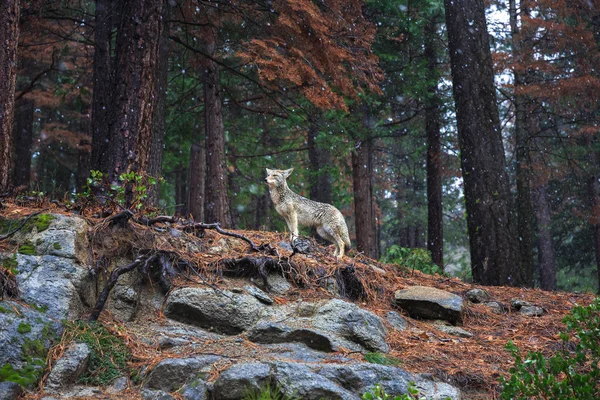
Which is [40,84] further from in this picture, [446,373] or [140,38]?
[446,373]

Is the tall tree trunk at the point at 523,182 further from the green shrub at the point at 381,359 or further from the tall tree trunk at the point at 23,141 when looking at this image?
the tall tree trunk at the point at 23,141

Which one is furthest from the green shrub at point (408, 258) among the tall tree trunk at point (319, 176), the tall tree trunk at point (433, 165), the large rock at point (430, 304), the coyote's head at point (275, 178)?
the tall tree trunk at point (319, 176)

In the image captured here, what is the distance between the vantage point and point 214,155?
13.5 m

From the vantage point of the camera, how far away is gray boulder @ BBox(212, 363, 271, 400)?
13.6ft

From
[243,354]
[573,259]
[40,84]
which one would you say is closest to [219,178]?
[243,354]

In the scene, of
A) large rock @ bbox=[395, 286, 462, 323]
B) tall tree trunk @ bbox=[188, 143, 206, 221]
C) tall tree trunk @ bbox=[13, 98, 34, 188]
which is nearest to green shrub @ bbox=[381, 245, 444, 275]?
large rock @ bbox=[395, 286, 462, 323]

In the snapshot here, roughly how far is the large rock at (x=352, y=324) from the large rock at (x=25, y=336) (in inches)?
92.3

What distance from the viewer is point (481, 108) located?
10.6 m

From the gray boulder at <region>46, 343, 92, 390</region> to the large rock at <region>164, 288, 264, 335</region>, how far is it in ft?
3.52

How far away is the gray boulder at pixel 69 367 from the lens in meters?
4.37

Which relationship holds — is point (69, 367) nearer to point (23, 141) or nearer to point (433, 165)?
point (433, 165)

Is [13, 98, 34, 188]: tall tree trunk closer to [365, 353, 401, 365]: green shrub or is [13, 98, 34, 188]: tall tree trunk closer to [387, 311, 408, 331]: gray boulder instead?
[387, 311, 408, 331]: gray boulder

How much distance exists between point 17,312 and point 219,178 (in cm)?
898

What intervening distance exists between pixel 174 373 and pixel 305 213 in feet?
16.4
